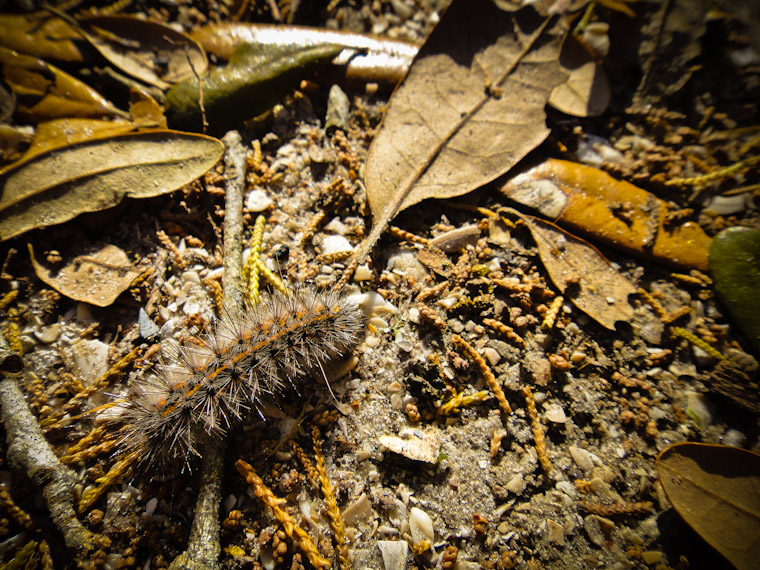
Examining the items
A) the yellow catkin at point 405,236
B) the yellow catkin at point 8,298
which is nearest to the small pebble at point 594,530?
the yellow catkin at point 405,236

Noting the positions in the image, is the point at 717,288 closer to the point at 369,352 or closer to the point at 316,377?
the point at 369,352

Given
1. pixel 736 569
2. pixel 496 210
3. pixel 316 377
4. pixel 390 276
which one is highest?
pixel 496 210

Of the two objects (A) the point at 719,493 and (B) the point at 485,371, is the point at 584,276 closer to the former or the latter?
(B) the point at 485,371

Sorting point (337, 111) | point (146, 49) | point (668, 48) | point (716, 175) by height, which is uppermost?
point (668, 48)

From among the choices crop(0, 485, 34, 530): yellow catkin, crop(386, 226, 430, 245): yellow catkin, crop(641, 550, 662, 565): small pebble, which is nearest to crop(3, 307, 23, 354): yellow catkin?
crop(0, 485, 34, 530): yellow catkin

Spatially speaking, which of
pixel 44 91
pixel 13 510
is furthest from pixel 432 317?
pixel 44 91

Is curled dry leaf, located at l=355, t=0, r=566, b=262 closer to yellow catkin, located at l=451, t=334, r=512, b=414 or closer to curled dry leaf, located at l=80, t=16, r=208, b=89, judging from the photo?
yellow catkin, located at l=451, t=334, r=512, b=414

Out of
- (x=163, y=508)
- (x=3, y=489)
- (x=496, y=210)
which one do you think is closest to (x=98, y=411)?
(x=3, y=489)
